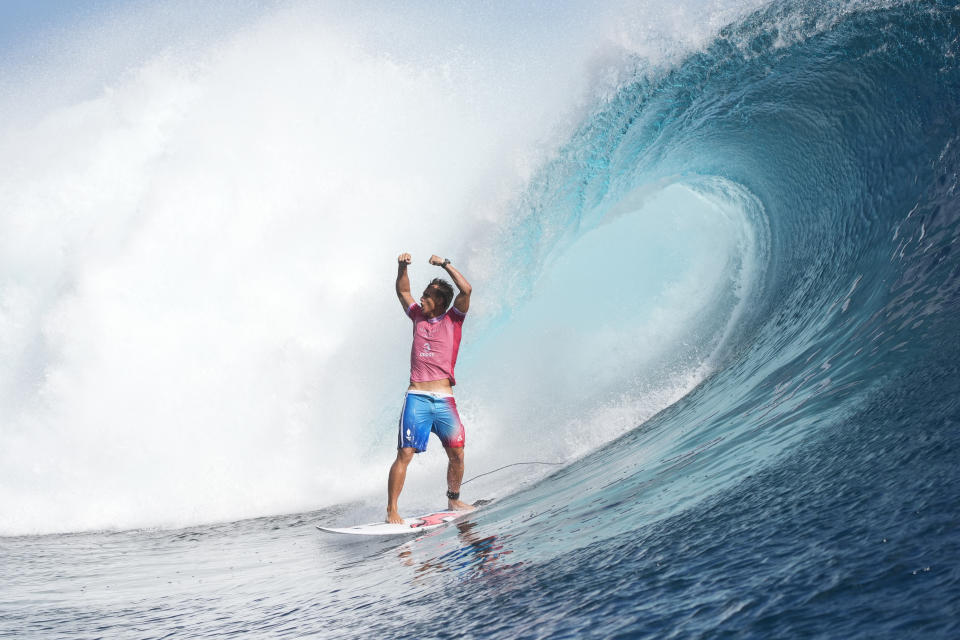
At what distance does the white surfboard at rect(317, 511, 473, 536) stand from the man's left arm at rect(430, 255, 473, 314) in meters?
1.54

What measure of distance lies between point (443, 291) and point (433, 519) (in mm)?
1688

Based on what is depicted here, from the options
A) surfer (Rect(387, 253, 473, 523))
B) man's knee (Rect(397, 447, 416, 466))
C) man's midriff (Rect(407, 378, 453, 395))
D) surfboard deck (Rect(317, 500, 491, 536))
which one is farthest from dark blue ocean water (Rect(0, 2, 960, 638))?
man's midriff (Rect(407, 378, 453, 395))

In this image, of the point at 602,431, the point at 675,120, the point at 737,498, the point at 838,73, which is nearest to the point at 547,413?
the point at 602,431

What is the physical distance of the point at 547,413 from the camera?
8.61m

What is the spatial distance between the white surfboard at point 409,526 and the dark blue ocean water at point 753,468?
18cm

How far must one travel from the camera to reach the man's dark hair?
5805 millimetres

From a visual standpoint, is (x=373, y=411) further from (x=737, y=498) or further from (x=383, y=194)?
(x=737, y=498)

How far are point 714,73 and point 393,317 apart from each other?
497 centimetres

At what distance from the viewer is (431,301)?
5797mm

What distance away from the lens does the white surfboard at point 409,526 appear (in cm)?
538

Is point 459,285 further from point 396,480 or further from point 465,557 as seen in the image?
point 465,557

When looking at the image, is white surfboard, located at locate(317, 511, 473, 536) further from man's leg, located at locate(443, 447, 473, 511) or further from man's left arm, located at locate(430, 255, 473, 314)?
man's left arm, located at locate(430, 255, 473, 314)

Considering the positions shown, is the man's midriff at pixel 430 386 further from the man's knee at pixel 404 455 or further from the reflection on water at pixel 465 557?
the reflection on water at pixel 465 557

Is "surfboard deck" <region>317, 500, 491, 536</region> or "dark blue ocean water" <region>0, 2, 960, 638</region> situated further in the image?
"surfboard deck" <region>317, 500, 491, 536</region>
